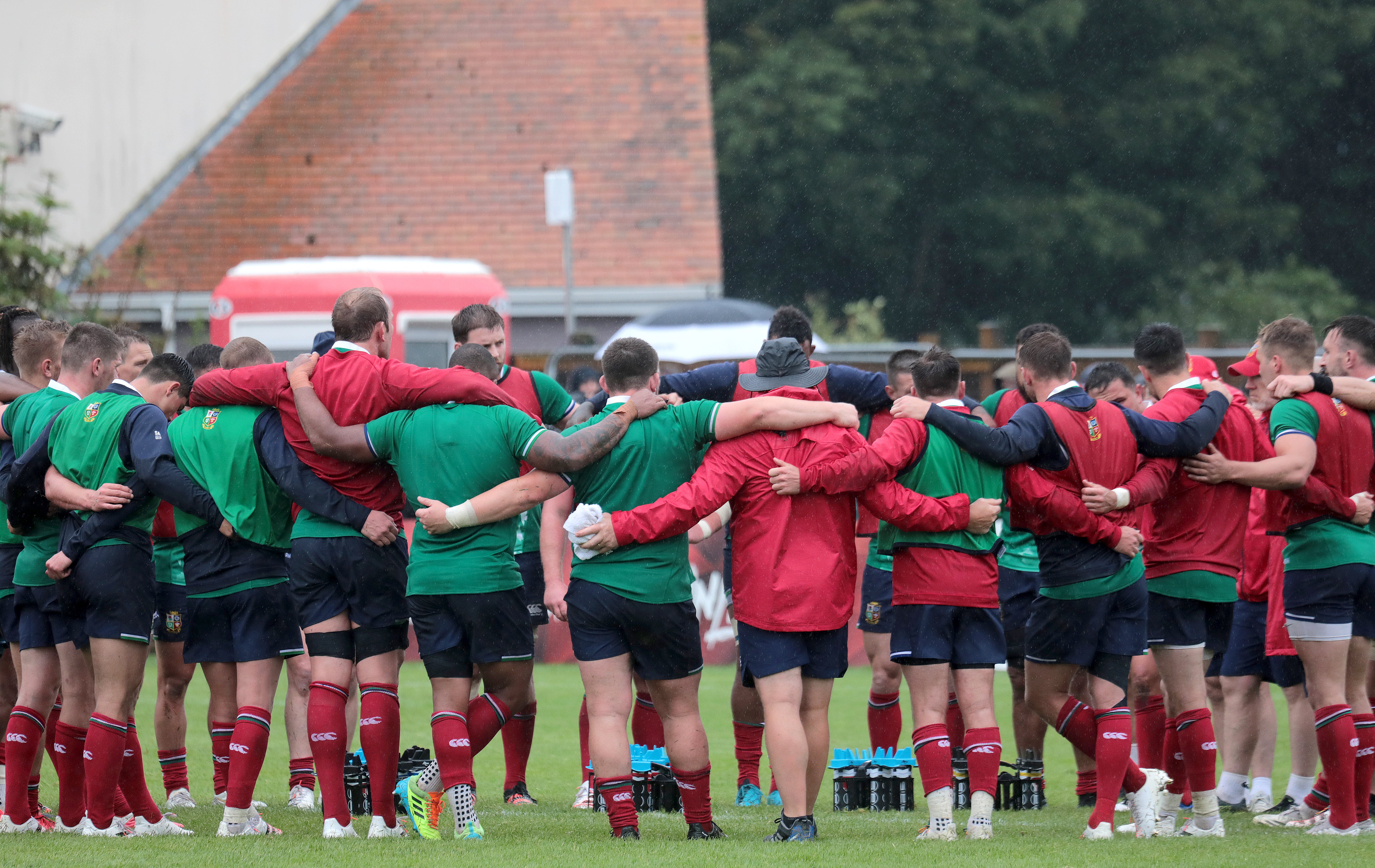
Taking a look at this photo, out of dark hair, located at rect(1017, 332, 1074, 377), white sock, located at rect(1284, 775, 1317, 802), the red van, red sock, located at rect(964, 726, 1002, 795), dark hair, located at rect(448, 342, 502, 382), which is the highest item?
the red van

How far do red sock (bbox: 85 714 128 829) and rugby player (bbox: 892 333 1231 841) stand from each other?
3751mm

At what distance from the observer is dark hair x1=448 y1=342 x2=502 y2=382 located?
680 cm

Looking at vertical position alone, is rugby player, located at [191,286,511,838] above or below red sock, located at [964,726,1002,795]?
above

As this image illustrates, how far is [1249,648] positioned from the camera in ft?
26.2

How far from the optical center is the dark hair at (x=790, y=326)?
7.89 metres

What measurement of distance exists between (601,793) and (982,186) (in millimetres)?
29780

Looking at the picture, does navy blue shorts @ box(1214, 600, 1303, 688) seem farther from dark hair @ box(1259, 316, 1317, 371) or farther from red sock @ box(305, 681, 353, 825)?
red sock @ box(305, 681, 353, 825)

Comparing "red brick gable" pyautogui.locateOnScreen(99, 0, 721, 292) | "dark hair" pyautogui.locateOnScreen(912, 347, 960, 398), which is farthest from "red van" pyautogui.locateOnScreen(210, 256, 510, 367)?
"dark hair" pyautogui.locateOnScreen(912, 347, 960, 398)

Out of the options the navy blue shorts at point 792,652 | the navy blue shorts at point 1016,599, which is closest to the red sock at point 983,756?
the navy blue shorts at point 792,652

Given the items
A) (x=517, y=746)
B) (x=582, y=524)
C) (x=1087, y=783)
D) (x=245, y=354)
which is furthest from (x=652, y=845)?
(x=245, y=354)

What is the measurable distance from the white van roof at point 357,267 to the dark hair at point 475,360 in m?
10.4

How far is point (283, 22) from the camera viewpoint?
77.8 ft

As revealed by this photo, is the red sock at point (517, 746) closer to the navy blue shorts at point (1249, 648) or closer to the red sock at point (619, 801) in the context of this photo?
the red sock at point (619, 801)

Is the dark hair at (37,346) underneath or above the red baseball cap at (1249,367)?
above
